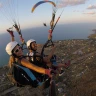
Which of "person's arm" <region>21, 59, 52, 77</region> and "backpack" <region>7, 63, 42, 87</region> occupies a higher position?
"person's arm" <region>21, 59, 52, 77</region>

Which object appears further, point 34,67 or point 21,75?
point 21,75

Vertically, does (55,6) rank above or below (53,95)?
above

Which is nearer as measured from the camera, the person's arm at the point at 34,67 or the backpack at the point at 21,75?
the person's arm at the point at 34,67

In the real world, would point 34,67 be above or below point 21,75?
above

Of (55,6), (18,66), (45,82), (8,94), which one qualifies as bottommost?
(8,94)

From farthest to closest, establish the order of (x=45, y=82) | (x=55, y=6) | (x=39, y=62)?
1. (x=55, y=6)
2. (x=39, y=62)
3. (x=45, y=82)

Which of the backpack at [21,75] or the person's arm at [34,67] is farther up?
the person's arm at [34,67]

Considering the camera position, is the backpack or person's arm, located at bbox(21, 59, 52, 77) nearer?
person's arm, located at bbox(21, 59, 52, 77)

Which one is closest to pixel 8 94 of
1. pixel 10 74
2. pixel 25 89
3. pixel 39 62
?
pixel 25 89

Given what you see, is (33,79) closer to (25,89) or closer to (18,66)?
(18,66)

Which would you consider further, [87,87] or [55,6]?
[87,87]

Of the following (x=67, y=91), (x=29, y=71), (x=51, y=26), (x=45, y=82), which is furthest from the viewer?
(x=67, y=91)
